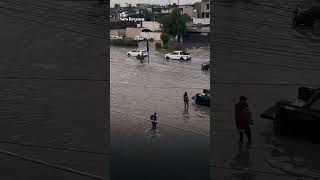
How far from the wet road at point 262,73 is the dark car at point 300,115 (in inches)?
1.6

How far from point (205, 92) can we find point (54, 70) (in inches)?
154

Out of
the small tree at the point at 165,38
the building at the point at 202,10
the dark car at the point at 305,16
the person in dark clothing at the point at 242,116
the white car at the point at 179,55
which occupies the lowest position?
the person in dark clothing at the point at 242,116

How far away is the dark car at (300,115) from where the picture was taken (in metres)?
2.54

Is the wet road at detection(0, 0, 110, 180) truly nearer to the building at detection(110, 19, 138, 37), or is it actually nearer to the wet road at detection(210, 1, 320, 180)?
the wet road at detection(210, 1, 320, 180)

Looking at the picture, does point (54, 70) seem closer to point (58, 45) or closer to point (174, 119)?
point (58, 45)

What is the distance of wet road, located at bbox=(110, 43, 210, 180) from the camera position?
4113 millimetres

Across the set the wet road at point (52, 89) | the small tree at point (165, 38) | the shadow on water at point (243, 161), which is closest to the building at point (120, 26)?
the small tree at point (165, 38)

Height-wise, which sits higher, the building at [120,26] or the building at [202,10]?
the building at [202,10]

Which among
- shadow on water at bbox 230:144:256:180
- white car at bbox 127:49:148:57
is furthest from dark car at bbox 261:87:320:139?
white car at bbox 127:49:148:57

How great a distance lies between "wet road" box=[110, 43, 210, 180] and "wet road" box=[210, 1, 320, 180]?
1284mm

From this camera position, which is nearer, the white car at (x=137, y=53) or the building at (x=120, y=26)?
the building at (x=120, y=26)

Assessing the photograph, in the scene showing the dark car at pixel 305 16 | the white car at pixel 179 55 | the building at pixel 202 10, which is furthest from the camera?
the building at pixel 202 10

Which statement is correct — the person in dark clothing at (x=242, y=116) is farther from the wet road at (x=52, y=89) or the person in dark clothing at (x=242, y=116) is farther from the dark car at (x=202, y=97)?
the dark car at (x=202, y=97)

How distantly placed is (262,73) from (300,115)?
1.08 ft
